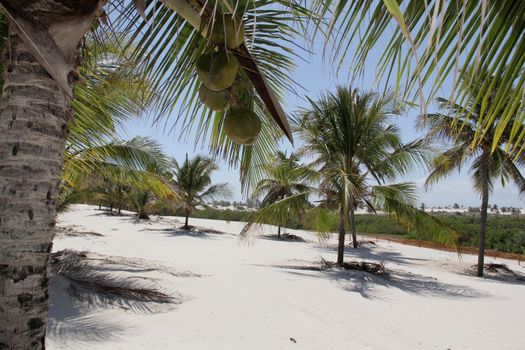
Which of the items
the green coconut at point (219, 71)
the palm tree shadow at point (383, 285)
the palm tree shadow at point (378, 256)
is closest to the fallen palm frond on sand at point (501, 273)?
the palm tree shadow at point (378, 256)

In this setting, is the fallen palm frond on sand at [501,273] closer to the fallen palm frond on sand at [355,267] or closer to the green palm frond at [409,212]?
the green palm frond at [409,212]

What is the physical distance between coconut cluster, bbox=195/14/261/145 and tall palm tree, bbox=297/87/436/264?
7.66m

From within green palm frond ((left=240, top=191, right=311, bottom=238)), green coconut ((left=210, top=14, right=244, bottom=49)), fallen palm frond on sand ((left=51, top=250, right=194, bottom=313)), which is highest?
green coconut ((left=210, top=14, right=244, bottom=49))

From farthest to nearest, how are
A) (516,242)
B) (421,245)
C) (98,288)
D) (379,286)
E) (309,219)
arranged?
(516,242) < (421,245) < (309,219) < (379,286) < (98,288)

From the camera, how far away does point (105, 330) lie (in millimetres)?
3363

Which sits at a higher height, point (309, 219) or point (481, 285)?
point (309, 219)

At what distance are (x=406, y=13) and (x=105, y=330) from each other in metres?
3.48

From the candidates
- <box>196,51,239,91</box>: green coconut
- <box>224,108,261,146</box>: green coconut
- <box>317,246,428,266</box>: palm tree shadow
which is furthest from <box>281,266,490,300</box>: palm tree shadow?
<box>196,51,239,91</box>: green coconut

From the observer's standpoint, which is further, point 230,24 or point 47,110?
point 47,110

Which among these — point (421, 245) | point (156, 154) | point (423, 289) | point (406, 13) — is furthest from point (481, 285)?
point (421, 245)

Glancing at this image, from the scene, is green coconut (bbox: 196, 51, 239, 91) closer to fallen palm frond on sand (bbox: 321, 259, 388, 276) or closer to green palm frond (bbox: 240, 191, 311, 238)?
green palm frond (bbox: 240, 191, 311, 238)

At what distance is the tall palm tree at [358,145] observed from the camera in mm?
8953

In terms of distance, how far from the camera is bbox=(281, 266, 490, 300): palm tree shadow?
6.73 meters

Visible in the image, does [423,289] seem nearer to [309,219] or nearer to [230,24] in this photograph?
[309,219]
